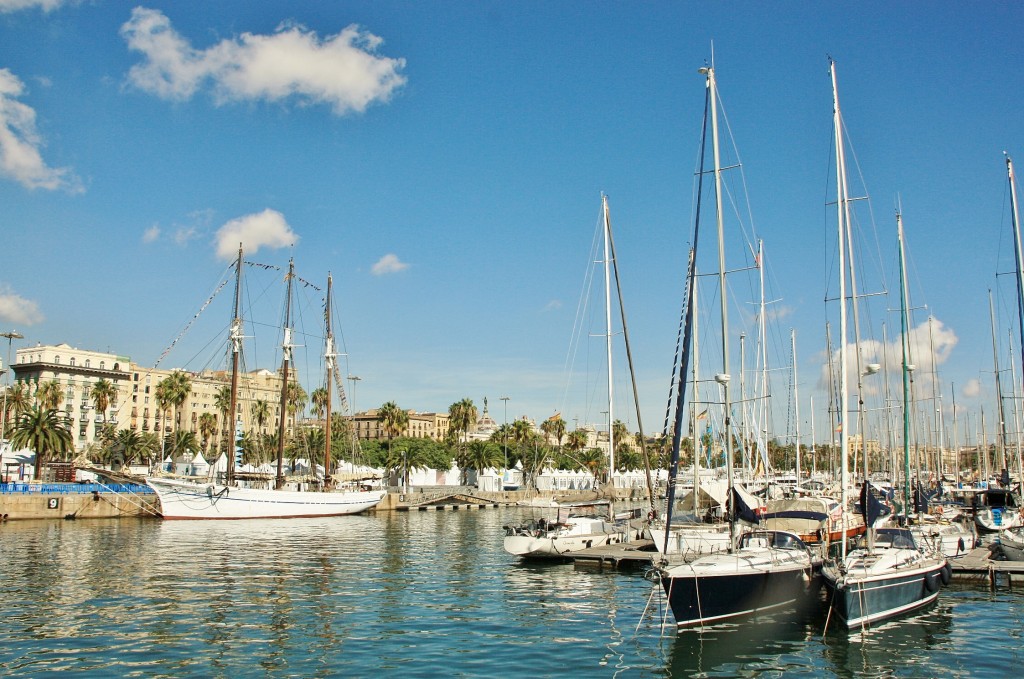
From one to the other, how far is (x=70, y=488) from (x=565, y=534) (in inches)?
1975

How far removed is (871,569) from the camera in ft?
78.8

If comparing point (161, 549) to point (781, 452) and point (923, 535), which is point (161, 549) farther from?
point (781, 452)

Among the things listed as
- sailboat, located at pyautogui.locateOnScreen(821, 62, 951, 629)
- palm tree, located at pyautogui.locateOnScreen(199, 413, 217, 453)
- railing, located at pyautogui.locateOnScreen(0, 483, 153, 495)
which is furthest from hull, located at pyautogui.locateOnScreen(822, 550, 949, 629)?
palm tree, located at pyautogui.locateOnScreen(199, 413, 217, 453)

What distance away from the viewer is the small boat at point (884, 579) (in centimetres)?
2312

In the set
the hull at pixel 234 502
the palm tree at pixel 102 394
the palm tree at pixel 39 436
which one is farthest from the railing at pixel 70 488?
the palm tree at pixel 102 394

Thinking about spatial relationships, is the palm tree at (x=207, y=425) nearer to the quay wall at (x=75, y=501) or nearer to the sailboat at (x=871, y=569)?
the quay wall at (x=75, y=501)

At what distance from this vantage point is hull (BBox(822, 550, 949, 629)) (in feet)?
75.7

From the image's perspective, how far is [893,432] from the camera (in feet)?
201

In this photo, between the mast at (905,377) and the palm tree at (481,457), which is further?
the palm tree at (481,457)

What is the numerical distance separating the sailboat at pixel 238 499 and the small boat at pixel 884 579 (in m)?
58.0

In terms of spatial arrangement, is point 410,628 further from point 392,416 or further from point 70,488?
point 392,416

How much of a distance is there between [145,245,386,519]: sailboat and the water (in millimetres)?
28783

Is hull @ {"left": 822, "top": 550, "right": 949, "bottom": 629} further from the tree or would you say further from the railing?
the tree

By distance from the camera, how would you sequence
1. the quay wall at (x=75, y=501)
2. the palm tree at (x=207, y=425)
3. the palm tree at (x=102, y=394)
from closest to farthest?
1. the quay wall at (x=75, y=501)
2. the palm tree at (x=102, y=394)
3. the palm tree at (x=207, y=425)
